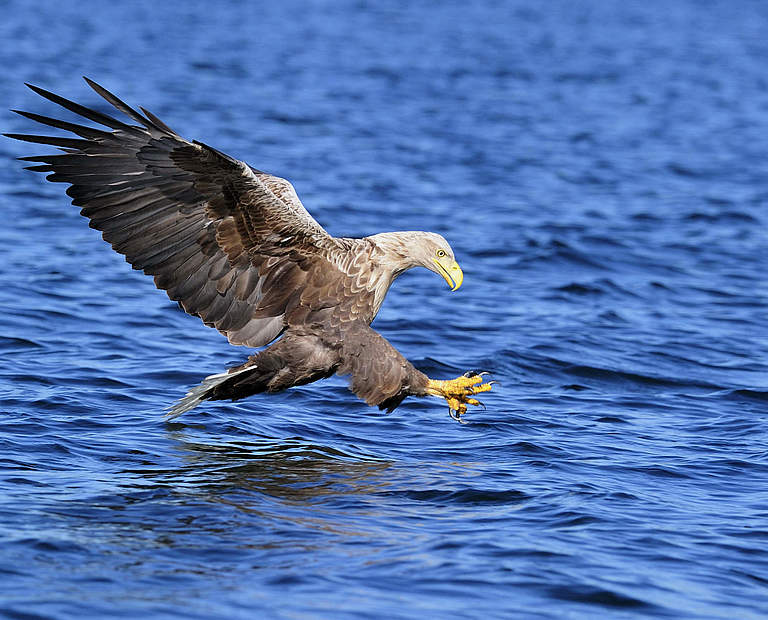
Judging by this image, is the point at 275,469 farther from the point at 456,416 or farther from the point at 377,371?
the point at 456,416

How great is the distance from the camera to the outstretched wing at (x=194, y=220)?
5.61m

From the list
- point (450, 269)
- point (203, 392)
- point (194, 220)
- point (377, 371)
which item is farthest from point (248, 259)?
point (450, 269)

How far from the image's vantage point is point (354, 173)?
13.5 metres

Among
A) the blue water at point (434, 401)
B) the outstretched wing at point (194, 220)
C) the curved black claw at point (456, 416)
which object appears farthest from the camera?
the curved black claw at point (456, 416)

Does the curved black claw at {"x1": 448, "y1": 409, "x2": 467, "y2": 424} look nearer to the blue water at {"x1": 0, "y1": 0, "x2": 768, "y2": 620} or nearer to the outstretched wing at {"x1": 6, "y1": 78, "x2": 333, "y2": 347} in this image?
the blue water at {"x1": 0, "y1": 0, "x2": 768, "y2": 620}

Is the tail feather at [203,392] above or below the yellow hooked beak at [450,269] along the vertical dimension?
below

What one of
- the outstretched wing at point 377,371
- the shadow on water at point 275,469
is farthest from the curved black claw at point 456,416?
the shadow on water at point 275,469

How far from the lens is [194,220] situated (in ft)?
19.2

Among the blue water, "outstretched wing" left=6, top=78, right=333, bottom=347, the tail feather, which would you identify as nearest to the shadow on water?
the blue water

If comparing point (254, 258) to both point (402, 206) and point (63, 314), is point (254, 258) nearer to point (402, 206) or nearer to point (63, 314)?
point (63, 314)

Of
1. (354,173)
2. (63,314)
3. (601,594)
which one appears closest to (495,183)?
(354,173)

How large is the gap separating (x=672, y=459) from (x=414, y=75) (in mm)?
15468

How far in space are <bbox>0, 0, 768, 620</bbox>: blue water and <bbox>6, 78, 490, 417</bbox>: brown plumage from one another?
1.47ft

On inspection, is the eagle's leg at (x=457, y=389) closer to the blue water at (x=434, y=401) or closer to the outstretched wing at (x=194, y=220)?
the blue water at (x=434, y=401)
